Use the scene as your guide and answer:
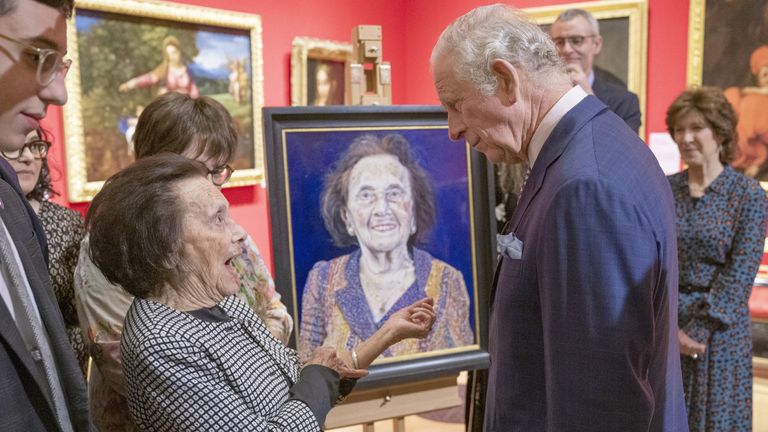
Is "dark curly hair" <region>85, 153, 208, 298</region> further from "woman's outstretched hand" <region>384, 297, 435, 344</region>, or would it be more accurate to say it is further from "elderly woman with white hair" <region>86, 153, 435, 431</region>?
"woman's outstretched hand" <region>384, 297, 435, 344</region>

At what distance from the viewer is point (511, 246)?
4.71 ft

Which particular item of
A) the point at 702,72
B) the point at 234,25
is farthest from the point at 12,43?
the point at 702,72

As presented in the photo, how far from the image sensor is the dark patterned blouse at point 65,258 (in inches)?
84.0

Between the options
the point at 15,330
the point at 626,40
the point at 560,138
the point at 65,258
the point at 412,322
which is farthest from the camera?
the point at 626,40

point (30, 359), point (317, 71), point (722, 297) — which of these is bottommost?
point (722, 297)

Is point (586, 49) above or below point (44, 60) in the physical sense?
above

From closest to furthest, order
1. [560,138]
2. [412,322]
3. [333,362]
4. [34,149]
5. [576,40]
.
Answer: [560,138] → [333,362] → [412,322] → [34,149] → [576,40]

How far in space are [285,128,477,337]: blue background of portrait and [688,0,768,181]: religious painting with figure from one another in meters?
2.49

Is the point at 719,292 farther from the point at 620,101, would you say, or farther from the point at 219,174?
the point at 219,174

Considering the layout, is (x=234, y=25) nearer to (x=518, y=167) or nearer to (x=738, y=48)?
(x=518, y=167)

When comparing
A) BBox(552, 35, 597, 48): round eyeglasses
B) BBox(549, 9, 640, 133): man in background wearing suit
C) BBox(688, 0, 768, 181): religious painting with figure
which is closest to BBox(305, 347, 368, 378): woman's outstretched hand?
BBox(549, 9, 640, 133): man in background wearing suit

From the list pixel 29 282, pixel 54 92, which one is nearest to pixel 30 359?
pixel 29 282

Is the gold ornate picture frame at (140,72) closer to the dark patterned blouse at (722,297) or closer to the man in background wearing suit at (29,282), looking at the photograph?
the man in background wearing suit at (29,282)

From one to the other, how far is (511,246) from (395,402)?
4.48 ft
